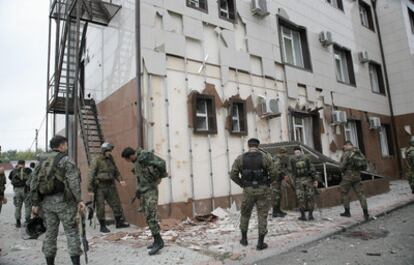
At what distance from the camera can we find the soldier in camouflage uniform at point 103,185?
7539mm

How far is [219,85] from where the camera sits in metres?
9.80

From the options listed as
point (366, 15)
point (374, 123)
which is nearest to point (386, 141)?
point (374, 123)

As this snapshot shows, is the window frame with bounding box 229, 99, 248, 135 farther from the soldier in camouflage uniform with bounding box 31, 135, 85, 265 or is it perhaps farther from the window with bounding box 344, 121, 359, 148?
the window with bounding box 344, 121, 359, 148

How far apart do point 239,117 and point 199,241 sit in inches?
190

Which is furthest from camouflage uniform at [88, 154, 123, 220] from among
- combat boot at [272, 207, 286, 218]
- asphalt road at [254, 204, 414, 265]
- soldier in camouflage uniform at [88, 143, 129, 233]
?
asphalt road at [254, 204, 414, 265]

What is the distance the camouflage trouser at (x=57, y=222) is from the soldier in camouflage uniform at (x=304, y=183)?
16.4 ft

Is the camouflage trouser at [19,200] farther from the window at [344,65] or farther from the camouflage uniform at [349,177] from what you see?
the window at [344,65]

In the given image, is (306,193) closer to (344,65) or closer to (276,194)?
(276,194)

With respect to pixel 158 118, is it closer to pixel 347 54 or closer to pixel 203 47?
pixel 203 47

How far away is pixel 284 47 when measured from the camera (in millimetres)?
12758

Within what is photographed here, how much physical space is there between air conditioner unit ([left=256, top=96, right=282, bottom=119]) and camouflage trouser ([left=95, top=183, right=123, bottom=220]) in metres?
5.11

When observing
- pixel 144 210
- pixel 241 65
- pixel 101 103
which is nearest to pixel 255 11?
pixel 241 65

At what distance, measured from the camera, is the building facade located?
8.46m

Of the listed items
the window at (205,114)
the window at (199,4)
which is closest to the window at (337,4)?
the window at (199,4)
